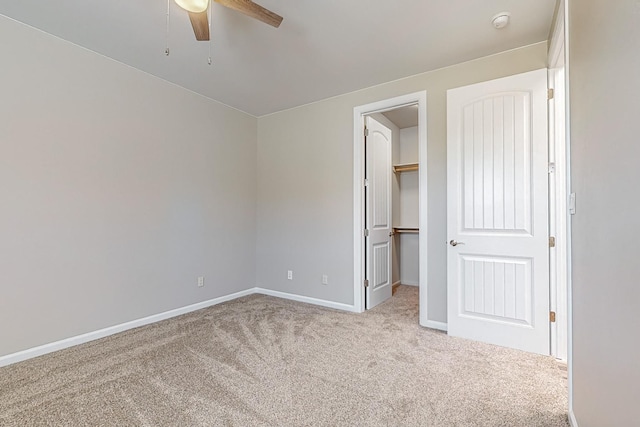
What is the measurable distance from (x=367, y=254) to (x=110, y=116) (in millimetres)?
2974

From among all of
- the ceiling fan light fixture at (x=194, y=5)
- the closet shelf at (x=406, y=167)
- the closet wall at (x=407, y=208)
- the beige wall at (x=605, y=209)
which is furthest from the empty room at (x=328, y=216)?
the closet wall at (x=407, y=208)

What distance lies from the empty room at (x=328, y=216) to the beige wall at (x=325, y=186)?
0.03 metres

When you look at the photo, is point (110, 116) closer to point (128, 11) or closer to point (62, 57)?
point (62, 57)

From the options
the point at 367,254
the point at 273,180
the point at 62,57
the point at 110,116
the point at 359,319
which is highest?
the point at 62,57

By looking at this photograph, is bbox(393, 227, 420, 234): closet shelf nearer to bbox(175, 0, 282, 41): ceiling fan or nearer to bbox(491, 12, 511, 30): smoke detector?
bbox(491, 12, 511, 30): smoke detector

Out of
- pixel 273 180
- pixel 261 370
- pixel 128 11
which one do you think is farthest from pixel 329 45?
pixel 261 370

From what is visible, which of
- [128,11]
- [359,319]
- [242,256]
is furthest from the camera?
[242,256]

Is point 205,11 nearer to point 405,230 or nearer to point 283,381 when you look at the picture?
point 283,381

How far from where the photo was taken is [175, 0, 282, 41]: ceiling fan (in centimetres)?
152

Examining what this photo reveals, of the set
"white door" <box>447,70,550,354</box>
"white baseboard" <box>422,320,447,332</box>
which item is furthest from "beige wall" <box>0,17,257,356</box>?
"white door" <box>447,70,550,354</box>

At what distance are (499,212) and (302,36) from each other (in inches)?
85.9

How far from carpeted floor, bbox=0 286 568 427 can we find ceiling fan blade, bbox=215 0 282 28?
224 centimetres

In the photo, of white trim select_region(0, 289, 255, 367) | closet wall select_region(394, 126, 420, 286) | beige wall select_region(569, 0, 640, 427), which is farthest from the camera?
closet wall select_region(394, 126, 420, 286)

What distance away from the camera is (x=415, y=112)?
165 inches
